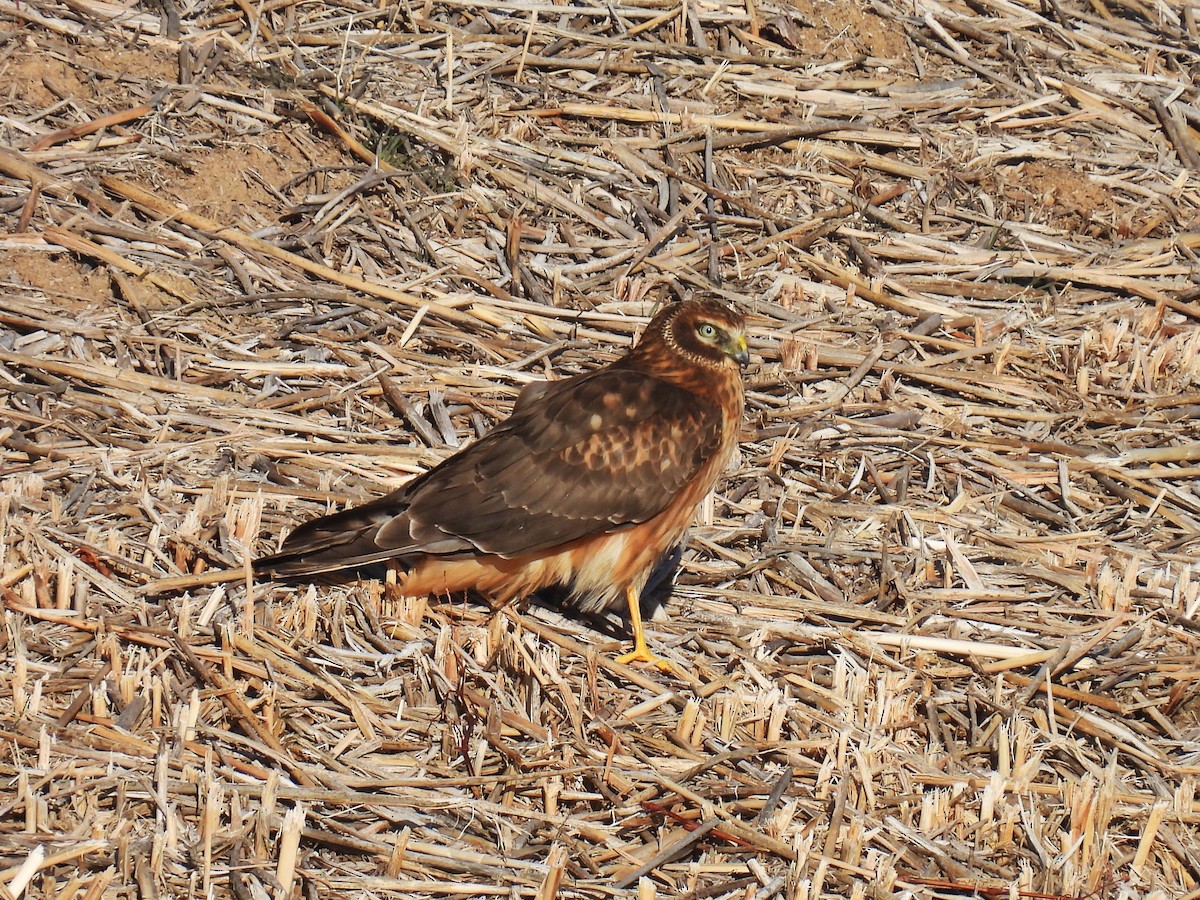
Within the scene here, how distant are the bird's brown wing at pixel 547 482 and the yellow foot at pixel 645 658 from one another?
0.52m

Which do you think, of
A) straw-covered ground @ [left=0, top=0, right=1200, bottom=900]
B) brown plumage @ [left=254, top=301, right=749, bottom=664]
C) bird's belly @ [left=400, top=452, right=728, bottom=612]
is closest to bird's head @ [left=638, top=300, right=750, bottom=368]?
brown plumage @ [left=254, top=301, right=749, bottom=664]

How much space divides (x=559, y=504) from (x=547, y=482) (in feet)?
0.32

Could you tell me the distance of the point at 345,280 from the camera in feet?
24.1

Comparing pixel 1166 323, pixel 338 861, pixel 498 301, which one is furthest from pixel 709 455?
pixel 1166 323

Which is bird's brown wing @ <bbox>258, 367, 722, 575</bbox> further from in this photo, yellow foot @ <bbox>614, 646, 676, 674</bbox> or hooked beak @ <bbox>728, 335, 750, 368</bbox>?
yellow foot @ <bbox>614, 646, 676, 674</bbox>

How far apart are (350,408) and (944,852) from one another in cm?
333

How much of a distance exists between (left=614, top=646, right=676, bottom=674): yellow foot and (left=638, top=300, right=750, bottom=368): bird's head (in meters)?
1.32

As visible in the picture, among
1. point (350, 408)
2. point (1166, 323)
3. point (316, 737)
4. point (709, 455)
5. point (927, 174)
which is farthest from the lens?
point (927, 174)

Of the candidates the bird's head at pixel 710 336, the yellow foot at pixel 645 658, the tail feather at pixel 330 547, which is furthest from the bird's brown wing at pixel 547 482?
the yellow foot at pixel 645 658

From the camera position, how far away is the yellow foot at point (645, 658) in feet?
18.5

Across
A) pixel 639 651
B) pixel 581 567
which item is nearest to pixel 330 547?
pixel 581 567

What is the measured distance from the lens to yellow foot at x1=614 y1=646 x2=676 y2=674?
5645 mm

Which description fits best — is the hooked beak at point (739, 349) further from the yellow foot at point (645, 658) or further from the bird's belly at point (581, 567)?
the yellow foot at point (645, 658)

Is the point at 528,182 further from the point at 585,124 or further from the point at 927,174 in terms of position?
the point at 927,174
